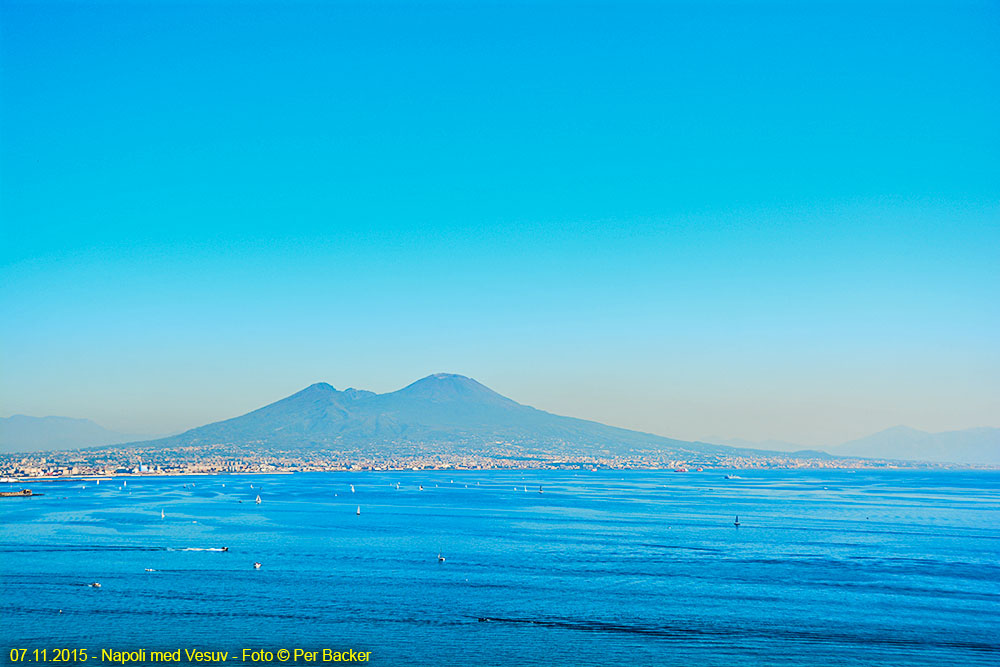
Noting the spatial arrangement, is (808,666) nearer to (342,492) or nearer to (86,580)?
(86,580)

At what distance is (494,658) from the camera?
113ft

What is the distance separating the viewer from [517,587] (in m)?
48.7

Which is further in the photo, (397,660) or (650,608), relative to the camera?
(650,608)

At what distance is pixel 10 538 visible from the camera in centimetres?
6944

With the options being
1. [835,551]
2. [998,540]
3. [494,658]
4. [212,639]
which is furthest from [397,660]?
[998,540]

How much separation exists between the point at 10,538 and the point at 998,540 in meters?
87.0

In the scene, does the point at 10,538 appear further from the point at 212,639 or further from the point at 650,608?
the point at 650,608

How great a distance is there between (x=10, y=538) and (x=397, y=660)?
51763 millimetres

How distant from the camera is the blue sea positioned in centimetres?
3641

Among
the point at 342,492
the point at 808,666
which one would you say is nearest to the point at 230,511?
the point at 342,492

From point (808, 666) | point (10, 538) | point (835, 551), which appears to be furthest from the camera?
point (10, 538)

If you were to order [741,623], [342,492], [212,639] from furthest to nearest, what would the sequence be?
1. [342,492]
2. [741,623]
3. [212,639]

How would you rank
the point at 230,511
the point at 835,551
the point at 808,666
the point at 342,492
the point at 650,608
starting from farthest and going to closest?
the point at 342,492 → the point at 230,511 → the point at 835,551 → the point at 650,608 → the point at 808,666

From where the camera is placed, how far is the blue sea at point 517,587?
36.4 m
